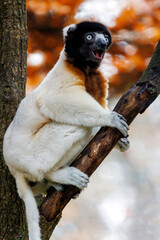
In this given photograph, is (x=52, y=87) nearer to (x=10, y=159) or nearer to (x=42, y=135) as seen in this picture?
(x=42, y=135)

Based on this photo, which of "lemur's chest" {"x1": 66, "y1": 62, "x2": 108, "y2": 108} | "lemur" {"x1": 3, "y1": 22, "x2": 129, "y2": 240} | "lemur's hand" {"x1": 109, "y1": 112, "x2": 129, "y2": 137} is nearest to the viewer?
"lemur's hand" {"x1": 109, "y1": 112, "x2": 129, "y2": 137}

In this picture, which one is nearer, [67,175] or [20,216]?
[67,175]

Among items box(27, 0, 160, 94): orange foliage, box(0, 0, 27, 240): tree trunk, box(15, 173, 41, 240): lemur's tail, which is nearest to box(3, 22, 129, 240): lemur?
box(15, 173, 41, 240): lemur's tail

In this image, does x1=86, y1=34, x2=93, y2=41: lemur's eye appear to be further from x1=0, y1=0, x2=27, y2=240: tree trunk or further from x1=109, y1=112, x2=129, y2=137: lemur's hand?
x1=0, y1=0, x2=27, y2=240: tree trunk

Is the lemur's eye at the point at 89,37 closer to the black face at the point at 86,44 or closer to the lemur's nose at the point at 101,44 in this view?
the black face at the point at 86,44

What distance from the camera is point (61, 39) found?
23.7 feet

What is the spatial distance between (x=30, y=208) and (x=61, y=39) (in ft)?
14.9

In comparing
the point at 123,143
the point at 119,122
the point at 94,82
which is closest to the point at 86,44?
the point at 94,82

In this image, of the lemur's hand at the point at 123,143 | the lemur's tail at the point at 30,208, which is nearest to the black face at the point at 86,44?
the lemur's hand at the point at 123,143

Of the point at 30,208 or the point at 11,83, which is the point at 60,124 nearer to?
the point at 30,208

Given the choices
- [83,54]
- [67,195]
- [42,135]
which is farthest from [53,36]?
[67,195]

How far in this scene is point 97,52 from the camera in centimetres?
409

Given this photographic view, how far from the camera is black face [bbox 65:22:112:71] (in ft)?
13.3

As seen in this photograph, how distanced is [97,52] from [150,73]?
0.84 metres
